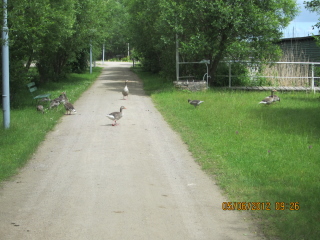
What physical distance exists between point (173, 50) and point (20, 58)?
11.2 meters

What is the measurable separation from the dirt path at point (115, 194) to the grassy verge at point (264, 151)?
39cm

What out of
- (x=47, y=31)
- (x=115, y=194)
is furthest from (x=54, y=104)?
(x=115, y=194)

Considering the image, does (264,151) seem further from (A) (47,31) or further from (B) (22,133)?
Answer: (A) (47,31)

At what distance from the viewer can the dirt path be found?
616 centimetres

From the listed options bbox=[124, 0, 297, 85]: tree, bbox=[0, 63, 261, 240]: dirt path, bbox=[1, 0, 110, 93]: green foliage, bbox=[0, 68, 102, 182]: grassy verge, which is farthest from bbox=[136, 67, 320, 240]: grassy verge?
→ bbox=[1, 0, 110, 93]: green foliage

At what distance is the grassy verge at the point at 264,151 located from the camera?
6711mm

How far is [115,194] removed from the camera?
7.75 meters

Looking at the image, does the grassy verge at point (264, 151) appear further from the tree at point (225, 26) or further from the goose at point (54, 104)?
the tree at point (225, 26)
